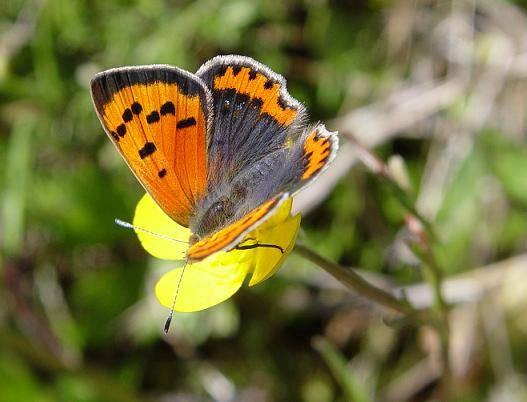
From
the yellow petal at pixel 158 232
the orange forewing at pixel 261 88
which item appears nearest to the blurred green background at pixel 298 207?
the yellow petal at pixel 158 232

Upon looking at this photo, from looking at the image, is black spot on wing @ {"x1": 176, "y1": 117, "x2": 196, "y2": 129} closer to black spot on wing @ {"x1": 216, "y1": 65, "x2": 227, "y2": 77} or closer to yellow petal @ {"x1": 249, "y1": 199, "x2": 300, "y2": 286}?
black spot on wing @ {"x1": 216, "y1": 65, "x2": 227, "y2": 77}

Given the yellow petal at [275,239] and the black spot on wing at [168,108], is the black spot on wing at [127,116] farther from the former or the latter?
the yellow petal at [275,239]

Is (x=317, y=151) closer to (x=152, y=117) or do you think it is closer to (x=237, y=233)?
(x=237, y=233)

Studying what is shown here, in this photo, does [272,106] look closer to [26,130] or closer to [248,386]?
[248,386]

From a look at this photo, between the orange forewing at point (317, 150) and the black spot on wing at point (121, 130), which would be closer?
the orange forewing at point (317, 150)

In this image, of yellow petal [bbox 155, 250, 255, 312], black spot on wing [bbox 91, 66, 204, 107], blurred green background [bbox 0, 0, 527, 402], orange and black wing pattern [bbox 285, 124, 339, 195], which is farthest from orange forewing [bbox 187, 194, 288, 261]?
blurred green background [bbox 0, 0, 527, 402]

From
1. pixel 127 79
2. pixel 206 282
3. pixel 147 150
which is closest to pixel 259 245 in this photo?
pixel 206 282
